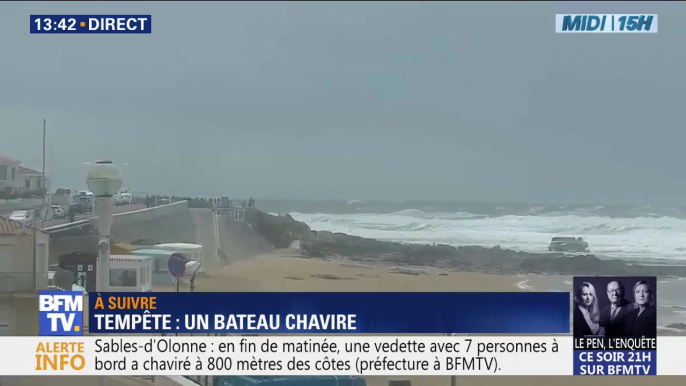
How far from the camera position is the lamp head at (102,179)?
2279mm

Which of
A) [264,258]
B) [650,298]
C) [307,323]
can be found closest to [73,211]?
[264,258]

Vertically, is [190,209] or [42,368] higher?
[190,209]

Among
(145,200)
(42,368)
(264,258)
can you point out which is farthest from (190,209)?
(42,368)

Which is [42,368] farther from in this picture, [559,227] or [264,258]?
[559,227]

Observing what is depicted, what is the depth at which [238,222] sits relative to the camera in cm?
228

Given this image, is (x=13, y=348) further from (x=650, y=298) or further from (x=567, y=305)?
(x=650, y=298)

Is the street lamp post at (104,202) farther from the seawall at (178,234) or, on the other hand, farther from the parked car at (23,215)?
the parked car at (23,215)

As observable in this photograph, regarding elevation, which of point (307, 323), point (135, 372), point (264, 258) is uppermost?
point (264, 258)

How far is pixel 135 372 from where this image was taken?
2.34m

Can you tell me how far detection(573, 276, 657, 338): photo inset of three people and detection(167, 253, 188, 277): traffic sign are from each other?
5.64 feet

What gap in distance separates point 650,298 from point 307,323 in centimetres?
154

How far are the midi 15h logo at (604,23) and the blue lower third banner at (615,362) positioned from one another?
56.7 inches

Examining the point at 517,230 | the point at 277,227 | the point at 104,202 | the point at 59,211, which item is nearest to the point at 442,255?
the point at 517,230
